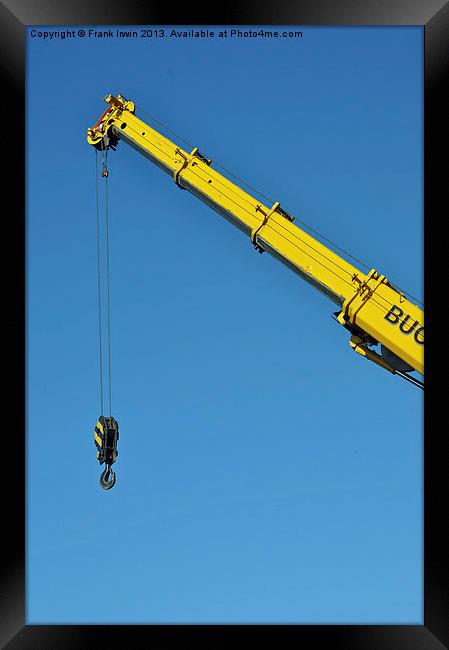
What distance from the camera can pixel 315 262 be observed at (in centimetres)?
938

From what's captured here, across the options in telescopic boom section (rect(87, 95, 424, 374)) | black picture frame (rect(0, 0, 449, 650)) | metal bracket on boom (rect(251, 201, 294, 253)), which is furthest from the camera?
metal bracket on boom (rect(251, 201, 294, 253))

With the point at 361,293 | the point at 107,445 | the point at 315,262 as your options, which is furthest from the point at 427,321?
the point at 107,445

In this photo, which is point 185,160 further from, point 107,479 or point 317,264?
point 107,479

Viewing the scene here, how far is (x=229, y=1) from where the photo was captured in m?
7.38

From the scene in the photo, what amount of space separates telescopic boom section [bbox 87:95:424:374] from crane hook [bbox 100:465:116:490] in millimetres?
3203

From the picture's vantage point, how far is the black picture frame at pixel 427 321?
7156 millimetres

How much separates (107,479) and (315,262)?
11.6 ft

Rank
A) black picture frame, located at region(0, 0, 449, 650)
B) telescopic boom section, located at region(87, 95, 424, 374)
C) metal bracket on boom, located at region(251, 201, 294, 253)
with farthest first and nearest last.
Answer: metal bracket on boom, located at region(251, 201, 294, 253), telescopic boom section, located at region(87, 95, 424, 374), black picture frame, located at region(0, 0, 449, 650)

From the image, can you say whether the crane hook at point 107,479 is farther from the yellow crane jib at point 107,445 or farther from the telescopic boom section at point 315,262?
the telescopic boom section at point 315,262

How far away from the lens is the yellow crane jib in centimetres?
973

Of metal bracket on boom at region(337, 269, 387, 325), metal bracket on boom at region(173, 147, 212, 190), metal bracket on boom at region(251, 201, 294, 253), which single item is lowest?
metal bracket on boom at region(337, 269, 387, 325)

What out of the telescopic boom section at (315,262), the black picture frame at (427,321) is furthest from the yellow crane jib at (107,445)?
the telescopic boom section at (315,262)

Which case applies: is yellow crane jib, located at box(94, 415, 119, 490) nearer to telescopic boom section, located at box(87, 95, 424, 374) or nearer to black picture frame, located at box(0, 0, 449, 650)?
black picture frame, located at box(0, 0, 449, 650)

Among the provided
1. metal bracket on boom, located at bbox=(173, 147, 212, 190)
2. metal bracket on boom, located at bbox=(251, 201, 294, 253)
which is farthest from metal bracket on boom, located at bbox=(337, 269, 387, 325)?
metal bracket on boom, located at bbox=(173, 147, 212, 190)
